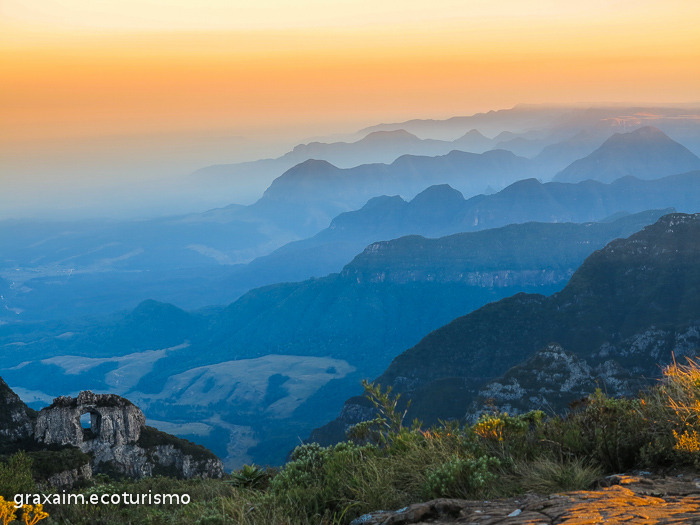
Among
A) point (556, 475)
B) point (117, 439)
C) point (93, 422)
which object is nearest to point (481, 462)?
point (556, 475)

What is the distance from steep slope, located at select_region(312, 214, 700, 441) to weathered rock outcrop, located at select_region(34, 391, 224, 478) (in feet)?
235

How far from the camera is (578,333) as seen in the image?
557 feet

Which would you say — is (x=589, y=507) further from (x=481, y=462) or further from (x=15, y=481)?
(x=15, y=481)

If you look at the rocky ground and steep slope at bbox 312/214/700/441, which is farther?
steep slope at bbox 312/214/700/441

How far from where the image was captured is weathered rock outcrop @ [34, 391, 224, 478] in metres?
63.8

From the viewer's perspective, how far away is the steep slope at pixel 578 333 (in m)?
137

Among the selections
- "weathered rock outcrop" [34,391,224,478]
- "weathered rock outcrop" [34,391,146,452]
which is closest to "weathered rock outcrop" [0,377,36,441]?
"weathered rock outcrop" [34,391,146,452]

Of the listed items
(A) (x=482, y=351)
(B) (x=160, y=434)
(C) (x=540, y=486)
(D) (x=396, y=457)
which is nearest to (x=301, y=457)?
(D) (x=396, y=457)

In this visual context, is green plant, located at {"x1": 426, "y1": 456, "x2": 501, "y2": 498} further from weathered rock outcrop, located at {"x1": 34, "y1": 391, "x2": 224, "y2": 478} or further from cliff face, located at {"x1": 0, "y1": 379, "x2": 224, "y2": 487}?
weathered rock outcrop, located at {"x1": 34, "y1": 391, "x2": 224, "y2": 478}

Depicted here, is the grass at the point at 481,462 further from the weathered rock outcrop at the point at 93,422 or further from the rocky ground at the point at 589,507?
the weathered rock outcrop at the point at 93,422

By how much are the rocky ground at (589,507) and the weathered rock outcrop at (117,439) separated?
62.9m

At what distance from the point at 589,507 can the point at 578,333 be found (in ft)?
576

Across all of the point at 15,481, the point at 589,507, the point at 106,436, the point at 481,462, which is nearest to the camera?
the point at 589,507

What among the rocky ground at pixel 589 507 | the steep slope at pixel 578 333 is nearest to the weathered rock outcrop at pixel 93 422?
the rocky ground at pixel 589 507
